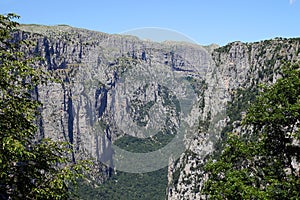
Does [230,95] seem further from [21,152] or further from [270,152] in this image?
[21,152]

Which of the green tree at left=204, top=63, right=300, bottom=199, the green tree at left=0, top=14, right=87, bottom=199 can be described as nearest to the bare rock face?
the green tree at left=204, top=63, right=300, bottom=199

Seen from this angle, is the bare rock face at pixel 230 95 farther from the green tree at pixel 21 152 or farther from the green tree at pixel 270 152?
the green tree at pixel 21 152

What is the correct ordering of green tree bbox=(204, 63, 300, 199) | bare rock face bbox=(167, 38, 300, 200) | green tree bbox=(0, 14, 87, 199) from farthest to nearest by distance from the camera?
bare rock face bbox=(167, 38, 300, 200)
green tree bbox=(204, 63, 300, 199)
green tree bbox=(0, 14, 87, 199)

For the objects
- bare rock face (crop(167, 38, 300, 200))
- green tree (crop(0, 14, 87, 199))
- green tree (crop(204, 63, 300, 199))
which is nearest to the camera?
green tree (crop(0, 14, 87, 199))

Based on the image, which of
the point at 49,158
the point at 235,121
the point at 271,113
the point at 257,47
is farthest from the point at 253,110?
the point at 257,47

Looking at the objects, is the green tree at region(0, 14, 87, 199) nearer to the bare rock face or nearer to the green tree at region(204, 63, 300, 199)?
the green tree at region(204, 63, 300, 199)

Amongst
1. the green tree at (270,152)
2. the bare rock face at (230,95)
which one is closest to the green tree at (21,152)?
the green tree at (270,152)

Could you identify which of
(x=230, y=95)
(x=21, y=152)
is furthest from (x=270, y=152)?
(x=230, y=95)

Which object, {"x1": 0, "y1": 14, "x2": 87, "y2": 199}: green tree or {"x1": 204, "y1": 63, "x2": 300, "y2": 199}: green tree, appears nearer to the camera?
{"x1": 0, "y1": 14, "x2": 87, "y2": 199}: green tree

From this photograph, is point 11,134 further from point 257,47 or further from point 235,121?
point 257,47
